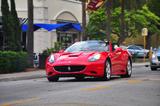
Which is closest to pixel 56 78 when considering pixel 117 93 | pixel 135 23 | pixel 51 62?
pixel 51 62

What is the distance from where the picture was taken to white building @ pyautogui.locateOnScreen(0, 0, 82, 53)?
4053 centimetres

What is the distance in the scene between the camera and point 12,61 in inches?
959

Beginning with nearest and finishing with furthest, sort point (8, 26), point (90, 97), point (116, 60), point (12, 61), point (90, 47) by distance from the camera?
point (90, 97) < point (90, 47) < point (116, 60) < point (12, 61) < point (8, 26)

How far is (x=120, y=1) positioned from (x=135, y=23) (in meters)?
10.1

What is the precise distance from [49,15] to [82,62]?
962 inches

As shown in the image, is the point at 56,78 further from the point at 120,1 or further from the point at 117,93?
the point at 120,1

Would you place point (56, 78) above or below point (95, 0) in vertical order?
below

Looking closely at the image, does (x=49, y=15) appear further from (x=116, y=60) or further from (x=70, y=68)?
(x=70, y=68)

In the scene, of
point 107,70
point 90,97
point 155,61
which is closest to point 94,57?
point 107,70

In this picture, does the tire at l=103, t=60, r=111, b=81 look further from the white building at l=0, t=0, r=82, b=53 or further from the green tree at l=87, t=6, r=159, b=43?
the green tree at l=87, t=6, r=159, b=43

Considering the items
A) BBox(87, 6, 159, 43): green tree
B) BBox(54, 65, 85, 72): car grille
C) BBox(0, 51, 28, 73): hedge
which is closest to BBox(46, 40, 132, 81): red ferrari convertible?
BBox(54, 65, 85, 72): car grille

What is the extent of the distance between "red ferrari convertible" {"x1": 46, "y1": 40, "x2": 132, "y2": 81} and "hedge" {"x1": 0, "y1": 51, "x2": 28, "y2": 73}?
5.96m

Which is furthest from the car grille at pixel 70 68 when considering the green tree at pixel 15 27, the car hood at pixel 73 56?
the green tree at pixel 15 27

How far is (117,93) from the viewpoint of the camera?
13008 millimetres
